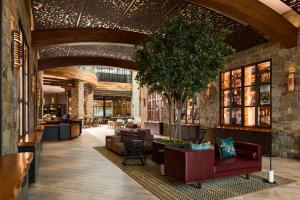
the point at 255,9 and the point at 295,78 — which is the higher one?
the point at 255,9

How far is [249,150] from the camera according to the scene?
529 centimetres

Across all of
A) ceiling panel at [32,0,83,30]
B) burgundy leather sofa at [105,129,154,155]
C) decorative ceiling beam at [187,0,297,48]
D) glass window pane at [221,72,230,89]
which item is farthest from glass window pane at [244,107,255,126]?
ceiling panel at [32,0,83,30]

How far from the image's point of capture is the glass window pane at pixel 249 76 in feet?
27.5

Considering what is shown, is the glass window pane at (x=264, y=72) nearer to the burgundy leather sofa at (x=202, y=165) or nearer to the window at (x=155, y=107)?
the burgundy leather sofa at (x=202, y=165)

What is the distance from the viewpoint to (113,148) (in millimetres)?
8227

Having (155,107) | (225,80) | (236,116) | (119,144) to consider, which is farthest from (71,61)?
(236,116)

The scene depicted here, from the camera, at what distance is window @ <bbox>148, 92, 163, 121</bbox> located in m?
14.4

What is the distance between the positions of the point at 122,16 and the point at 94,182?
4.71 meters

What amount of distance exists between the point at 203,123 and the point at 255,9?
18.1 ft

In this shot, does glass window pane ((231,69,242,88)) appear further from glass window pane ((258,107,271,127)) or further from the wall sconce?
the wall sconce

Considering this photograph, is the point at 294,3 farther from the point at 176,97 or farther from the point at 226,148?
the point at 226,148

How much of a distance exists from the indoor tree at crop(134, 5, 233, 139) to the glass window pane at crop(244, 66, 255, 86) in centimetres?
310

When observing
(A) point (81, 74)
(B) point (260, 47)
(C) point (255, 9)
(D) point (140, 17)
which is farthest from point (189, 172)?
(A) point (81, 74)

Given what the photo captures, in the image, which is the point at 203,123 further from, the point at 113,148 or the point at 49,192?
the point at 49,192
